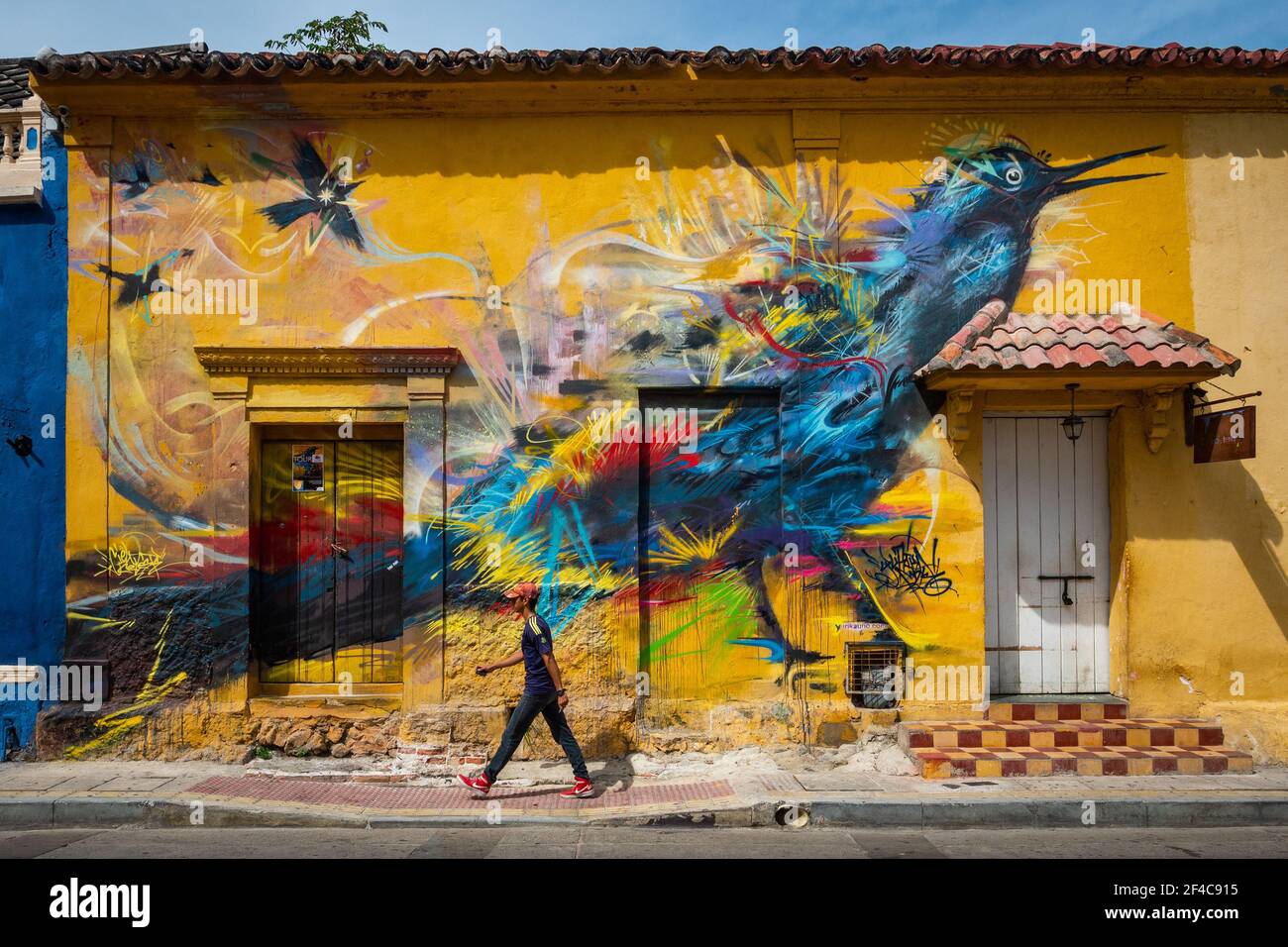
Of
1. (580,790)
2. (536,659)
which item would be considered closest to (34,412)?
(536,659)

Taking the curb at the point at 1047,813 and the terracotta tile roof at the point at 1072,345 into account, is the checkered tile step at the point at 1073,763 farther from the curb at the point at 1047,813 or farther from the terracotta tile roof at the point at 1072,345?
the terracotta tile roof at the point at 1072,345

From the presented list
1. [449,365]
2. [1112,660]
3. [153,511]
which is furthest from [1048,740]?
[153,511]

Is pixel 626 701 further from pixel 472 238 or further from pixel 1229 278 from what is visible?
pixel 1229 278

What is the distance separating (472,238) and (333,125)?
1.66m

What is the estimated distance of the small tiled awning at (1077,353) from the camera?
24.3 feet

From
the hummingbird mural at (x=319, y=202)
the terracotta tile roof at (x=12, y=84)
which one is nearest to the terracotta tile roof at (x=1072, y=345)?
the hummingbird mural at (x=319, y=202)

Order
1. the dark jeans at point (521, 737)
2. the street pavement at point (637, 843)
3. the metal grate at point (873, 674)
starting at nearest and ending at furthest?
the street pavement at point (637, 843)
the dark jeans at point (521, 737)
the metal grate at point (873, 674)

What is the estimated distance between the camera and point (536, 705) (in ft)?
23.4

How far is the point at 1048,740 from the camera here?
7.76 metres

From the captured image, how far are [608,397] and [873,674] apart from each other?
11.2ft

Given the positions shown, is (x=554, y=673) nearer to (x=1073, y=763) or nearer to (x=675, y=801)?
(x=675, y=801)
